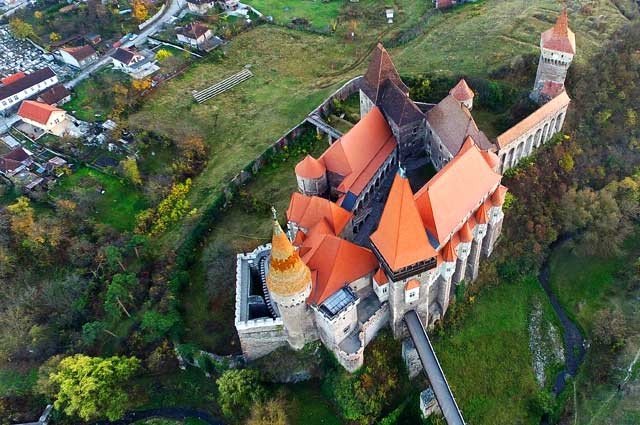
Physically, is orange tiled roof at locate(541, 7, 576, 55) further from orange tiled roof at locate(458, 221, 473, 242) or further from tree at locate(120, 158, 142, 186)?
tree at locate(120, 158, 142, 186)

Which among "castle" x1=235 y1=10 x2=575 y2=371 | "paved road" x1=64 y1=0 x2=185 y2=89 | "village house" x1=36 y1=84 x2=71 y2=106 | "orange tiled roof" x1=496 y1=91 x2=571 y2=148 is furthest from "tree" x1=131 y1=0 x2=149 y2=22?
"orange tiled roof" x1=496 y1=91 x2=571 y2=148

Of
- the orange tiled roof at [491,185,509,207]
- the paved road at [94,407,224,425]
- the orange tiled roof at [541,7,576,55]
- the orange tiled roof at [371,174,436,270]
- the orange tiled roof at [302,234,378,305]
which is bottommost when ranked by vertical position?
the paved road at [94,407,224,425]

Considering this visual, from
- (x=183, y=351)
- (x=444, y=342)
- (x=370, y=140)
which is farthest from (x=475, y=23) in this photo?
(x=183, y=351)

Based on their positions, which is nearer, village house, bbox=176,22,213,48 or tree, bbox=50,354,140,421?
tree, bbox=50,354,140,421

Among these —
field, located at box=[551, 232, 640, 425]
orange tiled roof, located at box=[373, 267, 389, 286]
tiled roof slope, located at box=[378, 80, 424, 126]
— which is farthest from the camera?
tiled roof slope, located at box=[378, 80, 424, 126]

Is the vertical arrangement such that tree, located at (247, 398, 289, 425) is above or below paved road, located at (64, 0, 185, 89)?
below

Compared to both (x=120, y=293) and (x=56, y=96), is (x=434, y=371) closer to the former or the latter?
(x=120, y=293)
